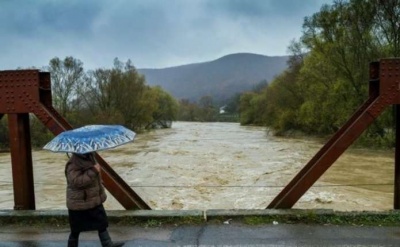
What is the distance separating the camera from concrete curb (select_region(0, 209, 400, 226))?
5.50 metres

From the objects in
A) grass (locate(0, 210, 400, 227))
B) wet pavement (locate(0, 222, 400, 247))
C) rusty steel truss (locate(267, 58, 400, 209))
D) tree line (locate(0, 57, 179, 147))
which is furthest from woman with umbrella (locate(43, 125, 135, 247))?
tree line (locate(0, 57, 179, 147))

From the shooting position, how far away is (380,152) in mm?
28859

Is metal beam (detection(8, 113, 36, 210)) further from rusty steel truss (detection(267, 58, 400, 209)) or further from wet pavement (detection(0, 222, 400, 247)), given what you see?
rusty steel truss (detection(267, 58, 400, 209))

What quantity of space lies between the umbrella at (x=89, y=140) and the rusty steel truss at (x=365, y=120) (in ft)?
8.79

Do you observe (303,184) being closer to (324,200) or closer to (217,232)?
(217,232)

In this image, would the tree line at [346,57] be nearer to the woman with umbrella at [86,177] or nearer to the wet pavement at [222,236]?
the wet pavement at [222,236]

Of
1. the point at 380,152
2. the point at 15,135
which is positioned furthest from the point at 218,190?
the point at 380,152

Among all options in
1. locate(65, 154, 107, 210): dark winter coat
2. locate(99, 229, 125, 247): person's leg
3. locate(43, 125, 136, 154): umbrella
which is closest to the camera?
locate(43, 125, 136, 154): umbrella

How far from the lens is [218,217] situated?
568 centimetres

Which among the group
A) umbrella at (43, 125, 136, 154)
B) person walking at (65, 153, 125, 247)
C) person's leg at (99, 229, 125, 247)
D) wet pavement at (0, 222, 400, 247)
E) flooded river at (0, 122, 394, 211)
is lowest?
flooded river at (0, 122, 394, 211)

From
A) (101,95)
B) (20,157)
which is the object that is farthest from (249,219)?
(101,95)

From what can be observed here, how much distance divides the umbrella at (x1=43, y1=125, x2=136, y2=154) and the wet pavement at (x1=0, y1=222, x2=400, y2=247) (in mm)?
1365

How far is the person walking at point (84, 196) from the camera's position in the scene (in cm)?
441

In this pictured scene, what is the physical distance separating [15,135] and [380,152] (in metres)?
28.0
